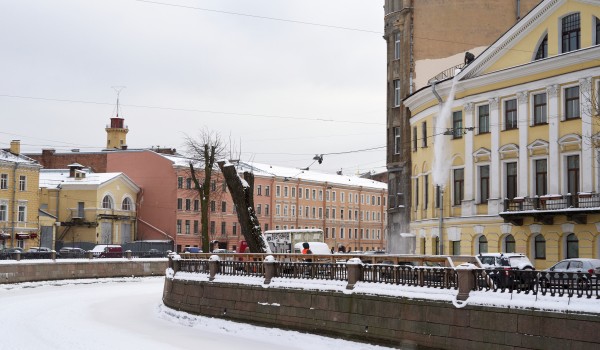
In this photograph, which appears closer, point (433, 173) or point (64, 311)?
point (64, 311)

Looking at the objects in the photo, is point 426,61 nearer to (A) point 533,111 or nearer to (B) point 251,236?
(A) point 533,111

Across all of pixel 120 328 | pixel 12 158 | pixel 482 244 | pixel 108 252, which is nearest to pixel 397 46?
pixel 482 244

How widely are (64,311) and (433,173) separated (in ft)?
65.0

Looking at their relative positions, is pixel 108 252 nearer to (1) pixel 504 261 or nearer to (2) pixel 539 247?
(2) pixel 539 247

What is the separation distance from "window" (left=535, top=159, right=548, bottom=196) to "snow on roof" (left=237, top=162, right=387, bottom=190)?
177 feet

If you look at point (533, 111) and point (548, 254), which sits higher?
point (533, 111)

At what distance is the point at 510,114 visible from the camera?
4316 cm

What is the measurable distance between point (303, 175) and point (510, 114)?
2398 inches

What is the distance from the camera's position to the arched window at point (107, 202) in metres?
83.9

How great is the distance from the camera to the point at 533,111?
137ft

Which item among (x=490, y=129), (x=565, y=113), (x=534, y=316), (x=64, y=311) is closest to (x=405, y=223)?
(x=490, y=129)

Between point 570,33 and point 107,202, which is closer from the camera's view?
point 570,33

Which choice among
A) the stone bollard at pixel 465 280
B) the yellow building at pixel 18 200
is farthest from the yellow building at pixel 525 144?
the yellow building at pixel 18 200

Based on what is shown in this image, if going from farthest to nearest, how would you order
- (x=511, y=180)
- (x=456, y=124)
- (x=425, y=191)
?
(x=425, y=191), (x=456, y=124), (x=511, y=180)
